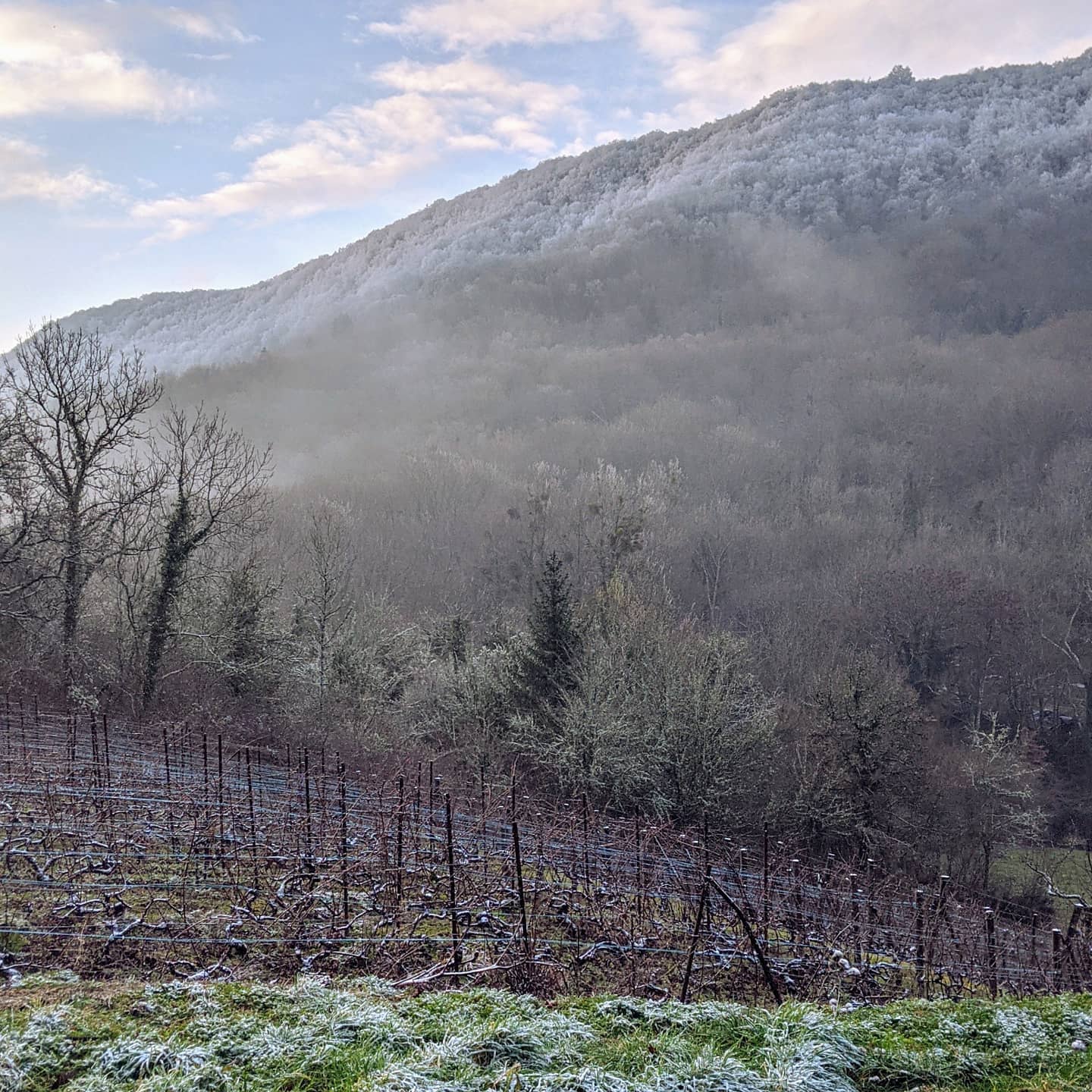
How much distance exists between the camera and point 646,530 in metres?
56.9

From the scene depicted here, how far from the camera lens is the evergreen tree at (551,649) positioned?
86.1 ft

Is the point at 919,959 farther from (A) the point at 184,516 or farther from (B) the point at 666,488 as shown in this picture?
(B) the point at 666,488

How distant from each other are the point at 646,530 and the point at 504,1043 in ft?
177

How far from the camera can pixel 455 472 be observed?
71500 mm

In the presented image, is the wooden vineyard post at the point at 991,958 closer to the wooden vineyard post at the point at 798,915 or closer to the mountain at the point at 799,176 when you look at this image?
the wooden vineyard post at the point at 798,915

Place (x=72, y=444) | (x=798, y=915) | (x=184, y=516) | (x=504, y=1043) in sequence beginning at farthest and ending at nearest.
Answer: (x=184, y=516) → (x=72, y=444) → (x=798, y=915) → (x=504, y=1043)

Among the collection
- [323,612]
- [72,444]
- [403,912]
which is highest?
[72,444]

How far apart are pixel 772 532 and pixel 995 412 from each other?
1340 inches

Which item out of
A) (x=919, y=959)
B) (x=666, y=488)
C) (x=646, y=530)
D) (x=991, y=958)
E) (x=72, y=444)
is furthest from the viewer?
(x=666, y=488)

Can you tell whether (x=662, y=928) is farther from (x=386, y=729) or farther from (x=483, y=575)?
(x=483, y=575)

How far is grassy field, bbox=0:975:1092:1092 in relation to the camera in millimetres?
3307

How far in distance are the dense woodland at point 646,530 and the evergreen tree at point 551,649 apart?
0.34ft

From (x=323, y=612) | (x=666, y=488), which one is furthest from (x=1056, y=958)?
(x=666, y=488)

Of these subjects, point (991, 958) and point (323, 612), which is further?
point (323, 612)
